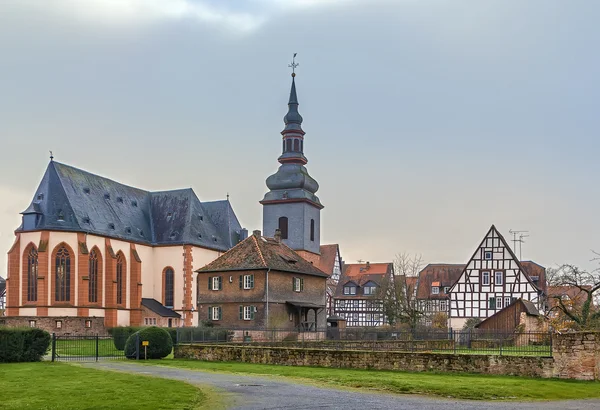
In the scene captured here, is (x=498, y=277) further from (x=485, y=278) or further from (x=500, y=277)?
(x=485, y=278)

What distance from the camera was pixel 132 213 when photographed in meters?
73.4

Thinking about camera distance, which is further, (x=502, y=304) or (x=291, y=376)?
(x=502, y=304)

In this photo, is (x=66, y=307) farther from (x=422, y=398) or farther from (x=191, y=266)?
(x=422, y=398)

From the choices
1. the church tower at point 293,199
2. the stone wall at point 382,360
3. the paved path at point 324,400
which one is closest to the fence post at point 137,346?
the stone wall at point 382,360

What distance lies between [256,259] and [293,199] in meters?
29.2

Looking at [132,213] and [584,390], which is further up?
[132,213]

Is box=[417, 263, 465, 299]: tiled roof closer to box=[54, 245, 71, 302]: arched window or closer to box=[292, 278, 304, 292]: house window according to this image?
box=[292, 278, 304, 292]: house window

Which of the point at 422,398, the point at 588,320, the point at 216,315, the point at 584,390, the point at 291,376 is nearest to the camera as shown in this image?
the point at 422,398

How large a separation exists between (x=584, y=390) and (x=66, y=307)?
160 ft

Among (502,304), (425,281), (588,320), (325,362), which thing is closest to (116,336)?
(325,362)

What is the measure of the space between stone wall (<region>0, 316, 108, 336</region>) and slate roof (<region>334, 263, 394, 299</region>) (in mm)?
37424

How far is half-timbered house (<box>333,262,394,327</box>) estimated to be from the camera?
88.8 meters

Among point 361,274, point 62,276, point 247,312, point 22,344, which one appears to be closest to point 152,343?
point 22,344

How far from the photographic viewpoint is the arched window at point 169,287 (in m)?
73.2
